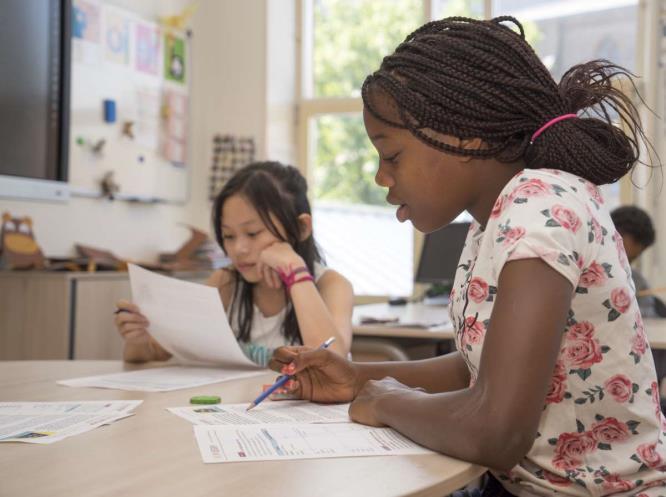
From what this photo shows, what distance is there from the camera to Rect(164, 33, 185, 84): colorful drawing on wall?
4.52 m

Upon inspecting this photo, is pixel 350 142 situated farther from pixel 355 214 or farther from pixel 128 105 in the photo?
pixel 128 105

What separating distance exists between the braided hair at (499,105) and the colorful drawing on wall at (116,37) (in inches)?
130

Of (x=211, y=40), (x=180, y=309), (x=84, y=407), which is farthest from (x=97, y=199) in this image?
(x=84, y=407)

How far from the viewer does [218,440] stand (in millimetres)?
977

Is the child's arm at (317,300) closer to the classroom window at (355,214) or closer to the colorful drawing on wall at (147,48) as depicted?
the colorful drawing on wall at (147,48)

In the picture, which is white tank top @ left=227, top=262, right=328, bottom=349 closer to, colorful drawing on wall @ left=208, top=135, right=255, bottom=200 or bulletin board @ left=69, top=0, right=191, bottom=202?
bulletin board @ left=69, top=0, right=191, bottom=202

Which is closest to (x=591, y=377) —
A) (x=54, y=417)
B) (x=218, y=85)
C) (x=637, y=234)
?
(x=54, y=417)

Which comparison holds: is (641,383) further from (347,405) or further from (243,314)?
(243,314)

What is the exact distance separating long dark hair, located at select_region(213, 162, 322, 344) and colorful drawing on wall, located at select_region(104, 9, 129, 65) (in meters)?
2.30

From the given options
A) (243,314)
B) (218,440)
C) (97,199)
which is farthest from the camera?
(97,199)

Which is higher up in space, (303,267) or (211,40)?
(211,40)

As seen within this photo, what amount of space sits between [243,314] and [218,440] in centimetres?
105

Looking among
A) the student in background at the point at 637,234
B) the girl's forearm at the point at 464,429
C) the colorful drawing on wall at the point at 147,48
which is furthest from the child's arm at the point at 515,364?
the colorful drawing on wall at the point at 147,48

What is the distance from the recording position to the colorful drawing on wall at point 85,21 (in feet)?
12.4
